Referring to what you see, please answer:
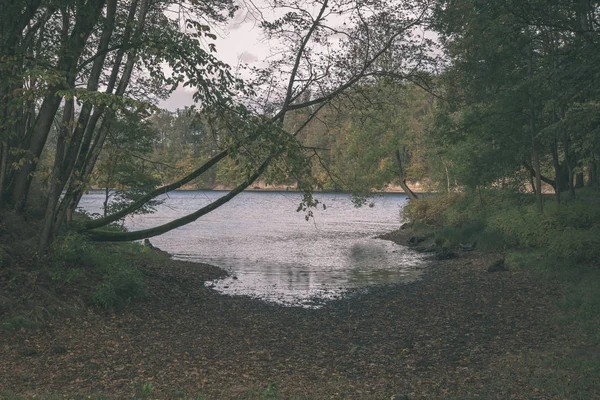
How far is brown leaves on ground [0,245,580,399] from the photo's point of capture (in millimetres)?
7285

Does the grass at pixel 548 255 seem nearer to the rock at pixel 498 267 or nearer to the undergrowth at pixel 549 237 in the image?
the undergrowth at pixel 549 237

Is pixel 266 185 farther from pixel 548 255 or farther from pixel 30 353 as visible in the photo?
pixel 548 255

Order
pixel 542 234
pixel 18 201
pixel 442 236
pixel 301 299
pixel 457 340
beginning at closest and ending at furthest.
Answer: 1. pixel 457 340
2. pixel 18 201
3. pixel 301 299
4. pixel 542 234
5. pixel 442 236

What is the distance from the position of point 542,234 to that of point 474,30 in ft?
27.1

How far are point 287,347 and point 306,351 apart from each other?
419 mm

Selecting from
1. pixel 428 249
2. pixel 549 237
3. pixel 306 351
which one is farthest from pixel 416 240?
pixel 306 351

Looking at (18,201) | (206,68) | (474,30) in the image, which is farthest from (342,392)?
(474,30)

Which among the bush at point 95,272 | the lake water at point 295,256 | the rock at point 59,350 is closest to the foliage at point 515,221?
the lake water at point 295,256

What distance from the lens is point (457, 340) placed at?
10.1 meters

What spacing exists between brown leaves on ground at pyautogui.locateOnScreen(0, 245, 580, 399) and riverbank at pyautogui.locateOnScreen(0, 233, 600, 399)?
0.03 m

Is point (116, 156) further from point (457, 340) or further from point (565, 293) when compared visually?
point (565, 293)

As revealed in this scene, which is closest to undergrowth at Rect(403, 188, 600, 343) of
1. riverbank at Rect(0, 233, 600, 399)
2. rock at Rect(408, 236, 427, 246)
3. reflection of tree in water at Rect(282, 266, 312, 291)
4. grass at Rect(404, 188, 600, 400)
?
grass at Rect(404, 188, 600, 400)

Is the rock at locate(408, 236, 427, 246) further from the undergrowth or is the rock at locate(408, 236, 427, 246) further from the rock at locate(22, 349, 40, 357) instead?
the rock at locate(22, 349, 40, 357)

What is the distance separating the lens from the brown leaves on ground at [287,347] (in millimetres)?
7285
